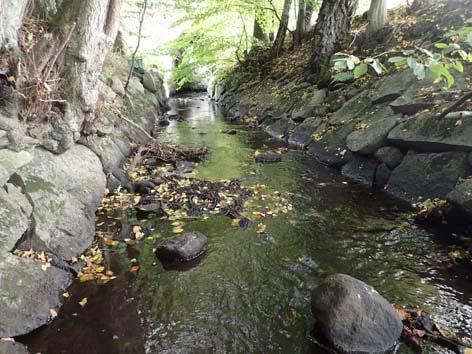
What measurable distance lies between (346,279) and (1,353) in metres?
3.40

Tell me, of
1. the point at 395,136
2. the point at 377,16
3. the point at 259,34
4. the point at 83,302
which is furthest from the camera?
the point at 259,34

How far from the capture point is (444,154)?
7117mm

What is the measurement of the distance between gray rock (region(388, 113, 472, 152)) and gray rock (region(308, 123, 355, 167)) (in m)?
1.65

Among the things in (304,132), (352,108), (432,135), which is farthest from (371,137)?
(304,132)

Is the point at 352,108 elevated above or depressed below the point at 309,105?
above

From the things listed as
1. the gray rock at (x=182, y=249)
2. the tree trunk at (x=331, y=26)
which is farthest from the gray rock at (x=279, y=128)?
the gray rock at (x=182, y=249)

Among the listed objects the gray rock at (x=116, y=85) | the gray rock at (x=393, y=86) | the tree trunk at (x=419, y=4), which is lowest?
the gray rock at (x=116, y=85)

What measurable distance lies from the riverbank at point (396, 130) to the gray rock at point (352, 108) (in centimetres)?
4

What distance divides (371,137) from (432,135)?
1.63m

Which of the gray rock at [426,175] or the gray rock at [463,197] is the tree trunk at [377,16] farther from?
the gray rock at [463,197]

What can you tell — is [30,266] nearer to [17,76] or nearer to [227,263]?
[227,263]

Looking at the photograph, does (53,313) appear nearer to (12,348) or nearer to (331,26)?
(12,348)

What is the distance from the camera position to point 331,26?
44.2ft

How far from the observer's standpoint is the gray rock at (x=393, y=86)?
31.3 feet
